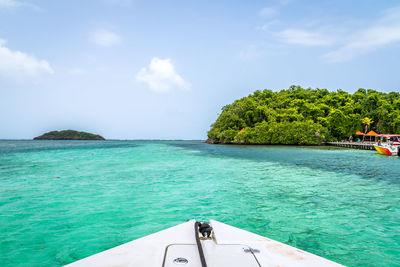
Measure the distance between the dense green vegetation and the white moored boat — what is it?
56949 mm

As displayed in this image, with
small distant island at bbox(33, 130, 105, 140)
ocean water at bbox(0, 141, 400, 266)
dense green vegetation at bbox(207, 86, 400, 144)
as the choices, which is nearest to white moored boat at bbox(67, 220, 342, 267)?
ocean water at bbox(0, 141, 400, 266)

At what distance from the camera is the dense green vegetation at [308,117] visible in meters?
55.2

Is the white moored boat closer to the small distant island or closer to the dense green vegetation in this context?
the dense green vegetation

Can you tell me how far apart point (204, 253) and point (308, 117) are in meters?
65.2

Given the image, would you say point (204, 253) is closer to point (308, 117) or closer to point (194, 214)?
point (194, 214)

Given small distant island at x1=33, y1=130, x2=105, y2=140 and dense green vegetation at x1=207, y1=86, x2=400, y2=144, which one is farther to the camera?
small distant island at x1=33, y1=130, x2=105, y2=140

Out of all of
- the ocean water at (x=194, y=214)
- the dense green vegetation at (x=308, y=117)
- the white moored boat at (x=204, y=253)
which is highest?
the dense green vegetation at (x=308, y=117)

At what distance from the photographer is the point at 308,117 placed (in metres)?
60.1

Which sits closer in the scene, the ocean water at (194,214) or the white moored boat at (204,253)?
the white moored boat at (204,253)

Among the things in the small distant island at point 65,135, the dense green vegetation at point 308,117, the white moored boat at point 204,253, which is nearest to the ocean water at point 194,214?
the white moored boat at point 204,253

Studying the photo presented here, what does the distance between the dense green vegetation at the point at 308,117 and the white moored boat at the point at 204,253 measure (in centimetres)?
5695

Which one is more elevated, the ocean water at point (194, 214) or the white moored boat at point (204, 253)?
the white moored boat at point (204, 253)

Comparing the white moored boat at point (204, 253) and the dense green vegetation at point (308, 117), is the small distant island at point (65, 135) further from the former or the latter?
the white moored boat at point (204, 253)

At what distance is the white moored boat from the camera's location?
1807mm
